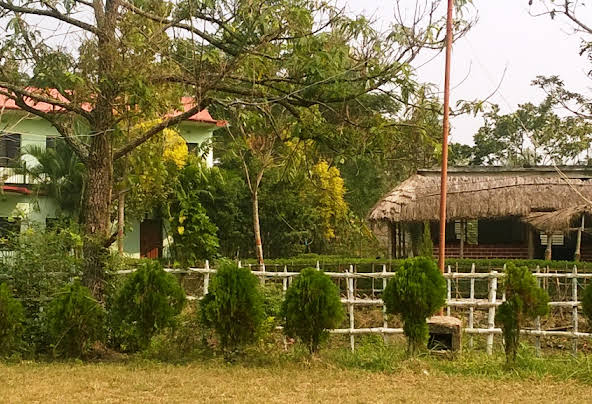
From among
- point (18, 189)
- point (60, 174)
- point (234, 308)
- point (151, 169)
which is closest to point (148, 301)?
point (234, 308)

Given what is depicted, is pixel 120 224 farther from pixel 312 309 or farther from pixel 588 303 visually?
pixel 588 303

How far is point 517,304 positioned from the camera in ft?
24.4

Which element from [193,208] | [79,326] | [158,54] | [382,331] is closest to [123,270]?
[79,326]

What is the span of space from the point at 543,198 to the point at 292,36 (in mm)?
15020

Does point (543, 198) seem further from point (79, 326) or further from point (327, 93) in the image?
point (79, 326)

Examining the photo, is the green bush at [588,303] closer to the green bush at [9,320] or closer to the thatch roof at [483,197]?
the green bush at [9,320]

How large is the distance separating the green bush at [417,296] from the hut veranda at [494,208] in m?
11.9

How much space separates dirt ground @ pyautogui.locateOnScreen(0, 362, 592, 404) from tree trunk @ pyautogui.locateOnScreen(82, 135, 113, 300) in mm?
1507

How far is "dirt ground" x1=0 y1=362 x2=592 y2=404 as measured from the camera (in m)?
6.20

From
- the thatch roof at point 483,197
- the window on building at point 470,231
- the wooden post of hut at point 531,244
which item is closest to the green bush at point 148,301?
the thatch roof at point 483,197

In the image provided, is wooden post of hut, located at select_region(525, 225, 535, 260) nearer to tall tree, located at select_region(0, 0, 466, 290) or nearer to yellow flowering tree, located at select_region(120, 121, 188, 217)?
yellow flowering tree, located at select_region(120, 121, 188, 217)

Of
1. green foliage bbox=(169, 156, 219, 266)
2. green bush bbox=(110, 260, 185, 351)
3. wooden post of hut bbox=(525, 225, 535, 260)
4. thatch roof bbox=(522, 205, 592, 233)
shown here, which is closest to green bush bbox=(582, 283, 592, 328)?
green bush bbox=(110, 260, 185, 351)

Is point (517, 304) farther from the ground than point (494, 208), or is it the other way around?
point (494, 208)

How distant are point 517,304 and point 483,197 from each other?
14.6 meters
